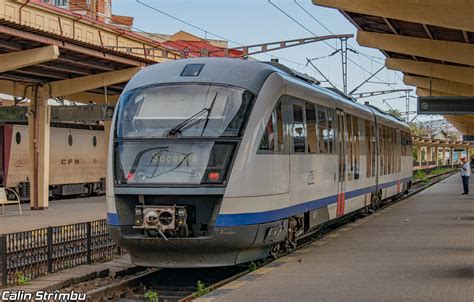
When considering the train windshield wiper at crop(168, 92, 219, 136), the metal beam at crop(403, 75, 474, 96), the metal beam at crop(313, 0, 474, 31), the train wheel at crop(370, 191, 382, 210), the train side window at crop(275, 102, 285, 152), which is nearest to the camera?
the train windshield wiper at crop(168, 92, 219, 136)

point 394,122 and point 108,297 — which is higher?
point 394,122

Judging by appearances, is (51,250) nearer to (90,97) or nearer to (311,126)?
(311,126)

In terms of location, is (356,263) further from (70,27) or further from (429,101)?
(70,27)

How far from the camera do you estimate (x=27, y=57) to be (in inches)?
755

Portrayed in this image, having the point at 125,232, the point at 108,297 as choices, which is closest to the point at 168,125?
the point at 125,232

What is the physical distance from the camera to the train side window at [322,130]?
13.7 metres

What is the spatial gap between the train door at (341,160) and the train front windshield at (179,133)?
5.18m

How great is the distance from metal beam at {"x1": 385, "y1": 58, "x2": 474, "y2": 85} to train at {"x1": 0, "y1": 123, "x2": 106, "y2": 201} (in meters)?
13.8

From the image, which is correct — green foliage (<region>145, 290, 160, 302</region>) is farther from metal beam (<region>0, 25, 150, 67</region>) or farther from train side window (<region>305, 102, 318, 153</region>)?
metal beam (<region>0, 25, 150, 67</region>)

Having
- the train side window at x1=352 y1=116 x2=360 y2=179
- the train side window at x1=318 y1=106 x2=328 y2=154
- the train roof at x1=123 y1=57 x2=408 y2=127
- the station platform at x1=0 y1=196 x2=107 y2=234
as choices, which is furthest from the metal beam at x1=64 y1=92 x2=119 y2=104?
the train roof at x1=123 y1=57 x2=408 y2=127

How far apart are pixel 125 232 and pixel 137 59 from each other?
1293cm

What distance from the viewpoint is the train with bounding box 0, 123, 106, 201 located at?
89.1 ft

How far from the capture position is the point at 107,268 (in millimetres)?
11922

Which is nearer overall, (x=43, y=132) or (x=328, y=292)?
(x=328, y=292)
